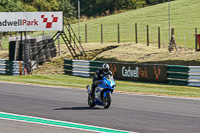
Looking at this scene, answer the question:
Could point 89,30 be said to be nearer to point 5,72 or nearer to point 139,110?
point 5,72

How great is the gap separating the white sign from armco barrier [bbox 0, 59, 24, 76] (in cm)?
264

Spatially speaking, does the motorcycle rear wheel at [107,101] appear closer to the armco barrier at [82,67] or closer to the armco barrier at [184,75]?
the armco barrier at [184,75]

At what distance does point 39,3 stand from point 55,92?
7000cm

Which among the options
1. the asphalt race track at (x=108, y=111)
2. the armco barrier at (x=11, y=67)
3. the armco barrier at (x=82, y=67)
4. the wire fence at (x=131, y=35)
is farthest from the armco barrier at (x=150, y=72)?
the wire fence at (x=131, y=35)

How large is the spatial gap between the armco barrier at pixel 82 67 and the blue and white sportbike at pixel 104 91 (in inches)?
560

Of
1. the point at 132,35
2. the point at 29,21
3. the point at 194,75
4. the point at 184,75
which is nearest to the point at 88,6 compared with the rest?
the point at 132,35

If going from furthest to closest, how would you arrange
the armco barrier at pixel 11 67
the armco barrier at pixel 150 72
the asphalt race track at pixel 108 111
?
1. the armco barrier at pixel 11 67
2. the armco barrier at pixel 150 72
3. the asphalt race track at pixel 108 111

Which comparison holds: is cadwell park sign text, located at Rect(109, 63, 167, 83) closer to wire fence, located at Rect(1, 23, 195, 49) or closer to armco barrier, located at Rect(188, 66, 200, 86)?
armco barrier, located at Rect(188, 66, 200, 86)

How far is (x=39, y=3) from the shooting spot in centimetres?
8662

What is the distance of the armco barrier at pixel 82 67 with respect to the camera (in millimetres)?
28456

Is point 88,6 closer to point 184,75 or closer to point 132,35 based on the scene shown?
point 132,35

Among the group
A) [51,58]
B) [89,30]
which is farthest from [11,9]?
[51,58]

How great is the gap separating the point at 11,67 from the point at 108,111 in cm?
1918

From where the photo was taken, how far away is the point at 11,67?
102 ft
